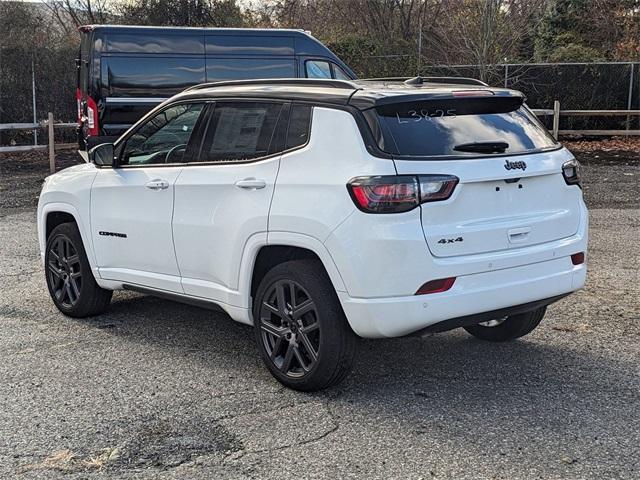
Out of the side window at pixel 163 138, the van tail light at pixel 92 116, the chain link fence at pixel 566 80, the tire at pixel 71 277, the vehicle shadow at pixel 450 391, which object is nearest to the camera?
the vehicle shadow at pixel 450 391

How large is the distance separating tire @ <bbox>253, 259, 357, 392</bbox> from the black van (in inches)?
331

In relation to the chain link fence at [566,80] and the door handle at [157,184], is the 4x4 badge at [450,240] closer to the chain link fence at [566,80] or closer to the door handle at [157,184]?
the door handle at [157,184]

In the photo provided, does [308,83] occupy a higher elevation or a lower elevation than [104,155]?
higher

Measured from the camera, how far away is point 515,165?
14.8 feet

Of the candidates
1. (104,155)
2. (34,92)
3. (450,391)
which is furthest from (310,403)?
(34,92)

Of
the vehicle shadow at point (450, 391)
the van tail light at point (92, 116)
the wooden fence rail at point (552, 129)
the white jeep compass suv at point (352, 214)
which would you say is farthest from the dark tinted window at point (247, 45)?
the vehicle shadow at point (450, 391)

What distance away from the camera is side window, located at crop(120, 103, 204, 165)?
18.0 ft

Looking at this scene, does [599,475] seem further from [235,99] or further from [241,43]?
[241,43]

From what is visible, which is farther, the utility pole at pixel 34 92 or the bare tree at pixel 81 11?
the bare tree at pixel 81 11

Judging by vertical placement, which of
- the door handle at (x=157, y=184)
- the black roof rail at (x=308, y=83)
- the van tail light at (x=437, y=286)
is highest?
the black roof rail at (x=308, y=83)

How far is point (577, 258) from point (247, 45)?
962 cm

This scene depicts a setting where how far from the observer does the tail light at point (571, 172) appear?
480 centimetres

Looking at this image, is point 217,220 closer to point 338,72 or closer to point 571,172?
point 571,172

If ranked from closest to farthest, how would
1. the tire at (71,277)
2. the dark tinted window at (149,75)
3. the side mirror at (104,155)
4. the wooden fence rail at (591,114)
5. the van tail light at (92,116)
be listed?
the side mirror at (104,155), the tire at (71,277), the van tail light at (92,116), the dark tinted window at (149,75), the wooden fence rail at (591,114)
